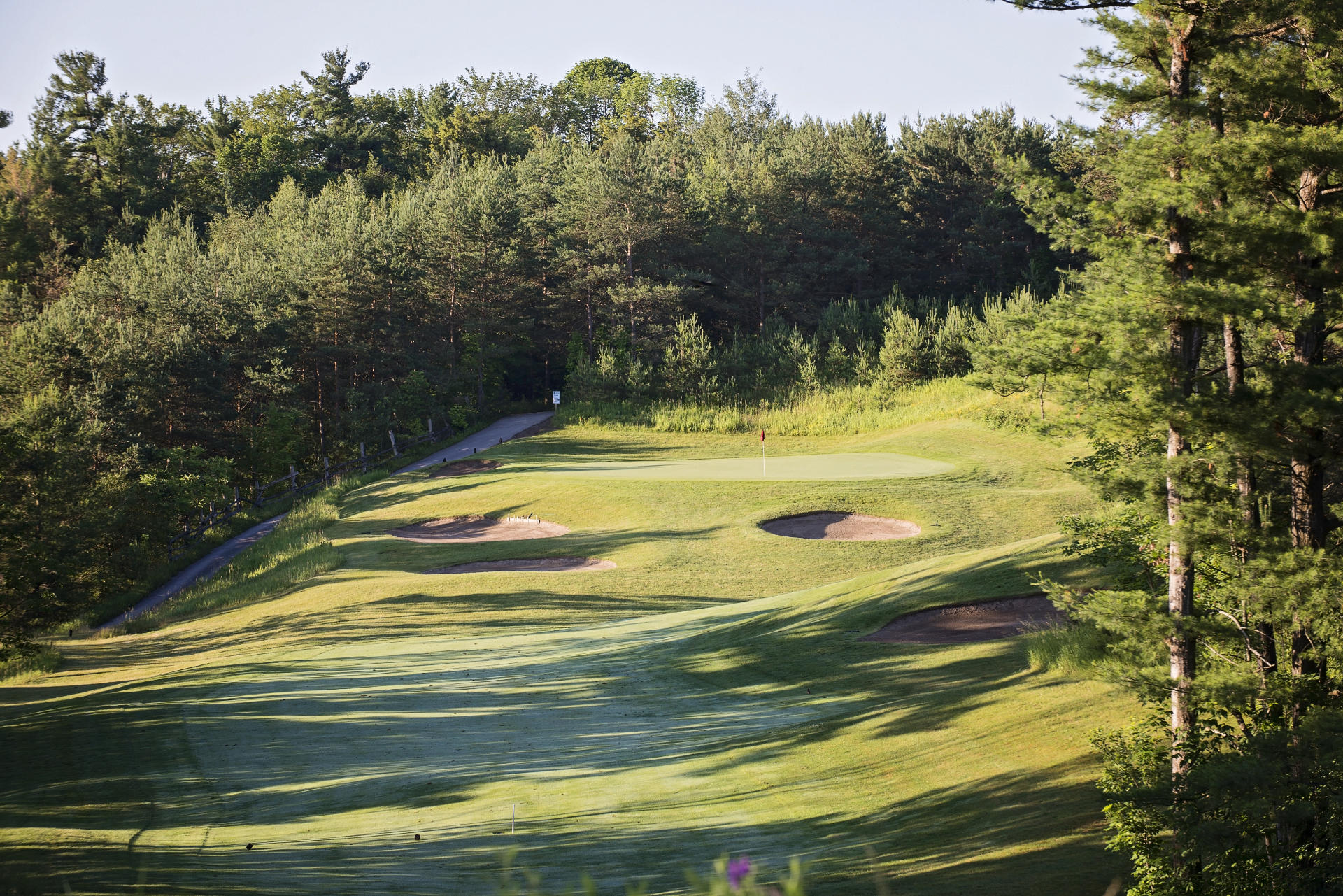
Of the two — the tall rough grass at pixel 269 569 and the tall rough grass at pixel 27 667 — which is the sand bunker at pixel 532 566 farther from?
the tall rough grass at pixel 27 667

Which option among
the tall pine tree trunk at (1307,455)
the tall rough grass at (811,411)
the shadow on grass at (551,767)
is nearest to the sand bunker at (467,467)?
the tall rough grass at (811,411)

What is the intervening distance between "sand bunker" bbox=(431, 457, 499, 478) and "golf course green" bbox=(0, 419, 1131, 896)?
14.4m

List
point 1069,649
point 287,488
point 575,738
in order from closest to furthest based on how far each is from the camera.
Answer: point 1069,649 → point 575,738 → point 287,488

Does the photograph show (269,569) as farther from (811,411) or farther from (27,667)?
(811,411)

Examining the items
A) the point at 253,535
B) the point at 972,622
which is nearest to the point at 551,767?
the point at 972,622

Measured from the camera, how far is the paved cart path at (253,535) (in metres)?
27.9

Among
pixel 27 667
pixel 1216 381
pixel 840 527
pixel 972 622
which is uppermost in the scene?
pixel 1216 381

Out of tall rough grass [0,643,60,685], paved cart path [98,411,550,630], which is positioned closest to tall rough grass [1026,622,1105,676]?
tall rough grass [0,643,60,685]

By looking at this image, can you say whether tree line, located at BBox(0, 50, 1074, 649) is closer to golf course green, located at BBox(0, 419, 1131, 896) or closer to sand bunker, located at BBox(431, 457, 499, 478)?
sand bunker, located at BBox(431, 457, 499, 478)

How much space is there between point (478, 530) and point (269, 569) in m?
5.68

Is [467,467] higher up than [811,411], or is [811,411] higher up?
[811,411]

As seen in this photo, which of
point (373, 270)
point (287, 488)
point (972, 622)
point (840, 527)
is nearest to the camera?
point (972, 622)

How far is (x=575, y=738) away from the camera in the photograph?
10.7 metres

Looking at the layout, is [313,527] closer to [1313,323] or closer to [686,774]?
[686,774]
